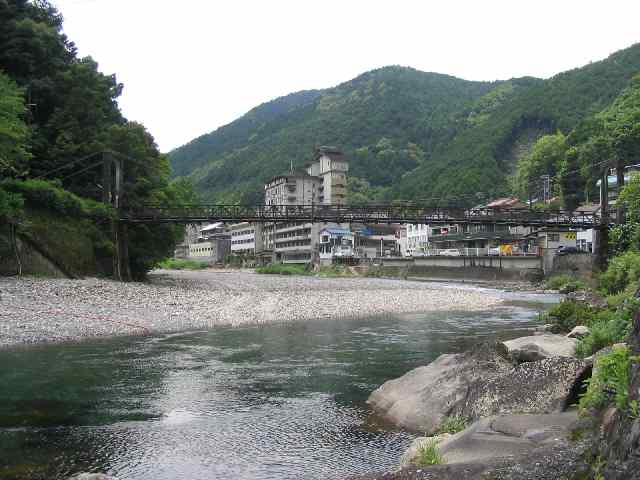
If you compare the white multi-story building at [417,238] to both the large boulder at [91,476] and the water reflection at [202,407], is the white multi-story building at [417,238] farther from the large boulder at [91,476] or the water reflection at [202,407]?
the large boulder at [91,476]

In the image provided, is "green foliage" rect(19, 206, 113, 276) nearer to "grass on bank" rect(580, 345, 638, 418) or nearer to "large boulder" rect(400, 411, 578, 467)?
"large boulder" rect(400, 411, 578, 467)

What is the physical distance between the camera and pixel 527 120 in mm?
105375

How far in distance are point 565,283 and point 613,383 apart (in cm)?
4662

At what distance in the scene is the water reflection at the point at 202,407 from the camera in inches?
287

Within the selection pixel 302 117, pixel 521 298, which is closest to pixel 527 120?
pixel 521 298

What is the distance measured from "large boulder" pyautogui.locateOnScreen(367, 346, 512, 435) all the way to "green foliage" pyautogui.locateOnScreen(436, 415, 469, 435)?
303 mm

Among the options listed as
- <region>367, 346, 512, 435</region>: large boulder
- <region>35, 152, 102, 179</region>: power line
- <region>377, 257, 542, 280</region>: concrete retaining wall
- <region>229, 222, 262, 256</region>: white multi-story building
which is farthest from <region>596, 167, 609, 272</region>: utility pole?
<region>229, 222, 262, 256</region>: white multi-story building

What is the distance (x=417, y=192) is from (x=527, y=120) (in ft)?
84.8

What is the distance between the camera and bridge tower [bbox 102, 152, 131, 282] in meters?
36.9

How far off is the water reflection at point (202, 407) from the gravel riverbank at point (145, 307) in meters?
2.16

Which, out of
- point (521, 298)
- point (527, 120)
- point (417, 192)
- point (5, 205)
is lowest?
point (521, 298)

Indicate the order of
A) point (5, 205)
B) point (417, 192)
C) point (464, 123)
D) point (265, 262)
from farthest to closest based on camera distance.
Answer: point (464, 123) < point (265, 262) < point (417, 192) < point (5, 205)

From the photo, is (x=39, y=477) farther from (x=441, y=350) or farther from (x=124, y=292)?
(x=124, y=292)

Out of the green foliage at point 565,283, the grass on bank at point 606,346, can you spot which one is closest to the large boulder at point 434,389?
the grass on bank at point 606,346
